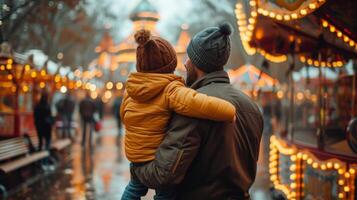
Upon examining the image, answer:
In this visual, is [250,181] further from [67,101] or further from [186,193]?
[67,101]

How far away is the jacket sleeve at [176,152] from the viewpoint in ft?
10.3

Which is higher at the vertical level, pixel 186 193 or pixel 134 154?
pixel 134 154

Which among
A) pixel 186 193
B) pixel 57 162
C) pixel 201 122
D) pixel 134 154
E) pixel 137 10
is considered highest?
pixel 137 10

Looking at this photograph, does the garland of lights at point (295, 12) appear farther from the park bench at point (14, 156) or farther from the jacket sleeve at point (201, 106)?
the park bench at point (14, 156)

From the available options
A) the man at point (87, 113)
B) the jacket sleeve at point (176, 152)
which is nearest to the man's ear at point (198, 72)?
the jacket sleeve at point (176, 152)

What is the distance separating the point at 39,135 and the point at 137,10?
2261 centimetres

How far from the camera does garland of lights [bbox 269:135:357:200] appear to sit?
6.61 metres

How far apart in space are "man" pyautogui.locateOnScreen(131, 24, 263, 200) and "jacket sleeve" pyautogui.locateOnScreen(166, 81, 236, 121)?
7 cm

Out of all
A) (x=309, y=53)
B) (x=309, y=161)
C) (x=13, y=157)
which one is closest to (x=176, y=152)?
(x=309, y=161)

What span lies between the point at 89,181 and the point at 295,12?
6.07 m

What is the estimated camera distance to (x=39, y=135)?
14.5 meters

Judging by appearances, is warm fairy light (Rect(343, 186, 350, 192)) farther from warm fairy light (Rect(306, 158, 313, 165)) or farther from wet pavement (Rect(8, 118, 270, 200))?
wet pavement (Rect(8, 118, 270, 200))

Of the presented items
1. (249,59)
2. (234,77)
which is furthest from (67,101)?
(249,59)

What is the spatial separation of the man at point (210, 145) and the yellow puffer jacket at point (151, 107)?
0.22 ft
